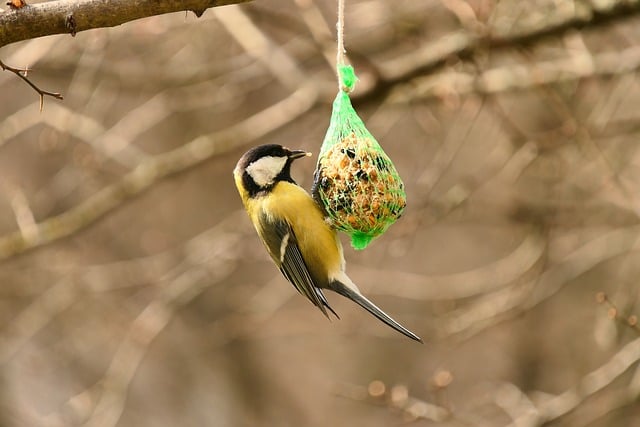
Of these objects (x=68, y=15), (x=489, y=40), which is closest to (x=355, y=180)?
(x=68, y=15)

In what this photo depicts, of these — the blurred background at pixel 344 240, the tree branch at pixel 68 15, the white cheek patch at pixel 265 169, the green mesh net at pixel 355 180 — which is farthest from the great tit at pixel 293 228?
the tree branch at pixel 68 15

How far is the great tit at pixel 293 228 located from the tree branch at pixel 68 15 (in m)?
1.10

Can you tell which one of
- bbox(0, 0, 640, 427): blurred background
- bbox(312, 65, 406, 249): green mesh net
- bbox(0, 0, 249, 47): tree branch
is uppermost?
bbox(0, 0, 249, 47): tree branch

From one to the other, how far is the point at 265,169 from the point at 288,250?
13.7 inches

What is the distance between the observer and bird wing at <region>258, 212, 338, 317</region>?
3.31 m

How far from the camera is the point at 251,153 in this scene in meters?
3.22

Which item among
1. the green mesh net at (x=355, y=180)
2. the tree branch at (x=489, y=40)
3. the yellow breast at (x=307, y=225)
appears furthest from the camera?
the tree branch at (x=489, y=40)

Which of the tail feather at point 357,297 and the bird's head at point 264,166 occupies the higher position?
the bird's head at point 264,166

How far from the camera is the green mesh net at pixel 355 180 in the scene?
2.96m

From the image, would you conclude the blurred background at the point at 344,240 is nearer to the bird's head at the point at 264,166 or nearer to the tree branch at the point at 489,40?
the tree branch at the point at 489,40

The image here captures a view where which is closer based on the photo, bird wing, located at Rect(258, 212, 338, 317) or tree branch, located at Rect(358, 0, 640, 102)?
bird wing, located at Rect(258, 212, 338, 317)

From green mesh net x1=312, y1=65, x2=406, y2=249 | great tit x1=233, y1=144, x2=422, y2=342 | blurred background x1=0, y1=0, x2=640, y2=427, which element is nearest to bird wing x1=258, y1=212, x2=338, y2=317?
great tit x1=233, y1=144, x2=422, y2=342

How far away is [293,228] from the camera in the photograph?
3.34 m

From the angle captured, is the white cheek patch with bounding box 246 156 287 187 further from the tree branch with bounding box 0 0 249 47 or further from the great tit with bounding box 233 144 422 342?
the tree branch with bounding box 0 0 249 47
